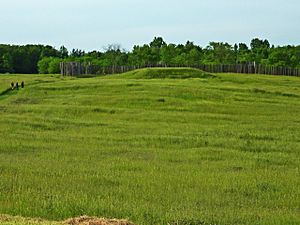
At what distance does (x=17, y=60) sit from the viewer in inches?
4341

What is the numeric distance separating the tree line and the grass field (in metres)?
46.6

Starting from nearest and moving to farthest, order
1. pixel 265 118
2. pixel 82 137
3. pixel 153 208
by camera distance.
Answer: pixel 153 208 < pixel 82 137 < pixel 265 118

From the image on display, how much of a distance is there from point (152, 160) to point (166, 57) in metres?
70.9

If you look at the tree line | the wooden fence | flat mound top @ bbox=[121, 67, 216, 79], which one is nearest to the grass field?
flat mound top @ bbox=[121, 67, 216, 79]

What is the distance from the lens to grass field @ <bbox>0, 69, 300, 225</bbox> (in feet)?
38.6

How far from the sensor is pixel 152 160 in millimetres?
18484

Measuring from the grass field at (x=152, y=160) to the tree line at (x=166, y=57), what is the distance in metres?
A: 46.6

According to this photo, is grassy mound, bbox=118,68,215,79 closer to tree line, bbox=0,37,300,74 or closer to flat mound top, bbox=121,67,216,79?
flat mound top, bbox=121,67,216,79

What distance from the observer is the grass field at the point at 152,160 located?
464 inches

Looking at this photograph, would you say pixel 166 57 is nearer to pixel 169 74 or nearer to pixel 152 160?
pixel 169 74

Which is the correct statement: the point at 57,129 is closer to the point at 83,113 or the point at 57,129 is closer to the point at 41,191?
the point at 83,113

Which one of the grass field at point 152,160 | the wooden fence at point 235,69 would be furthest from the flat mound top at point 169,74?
the grass field at point 152,160

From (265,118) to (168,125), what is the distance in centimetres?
684

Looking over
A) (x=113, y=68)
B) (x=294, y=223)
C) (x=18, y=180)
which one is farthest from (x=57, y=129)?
(x=113, y=68)
